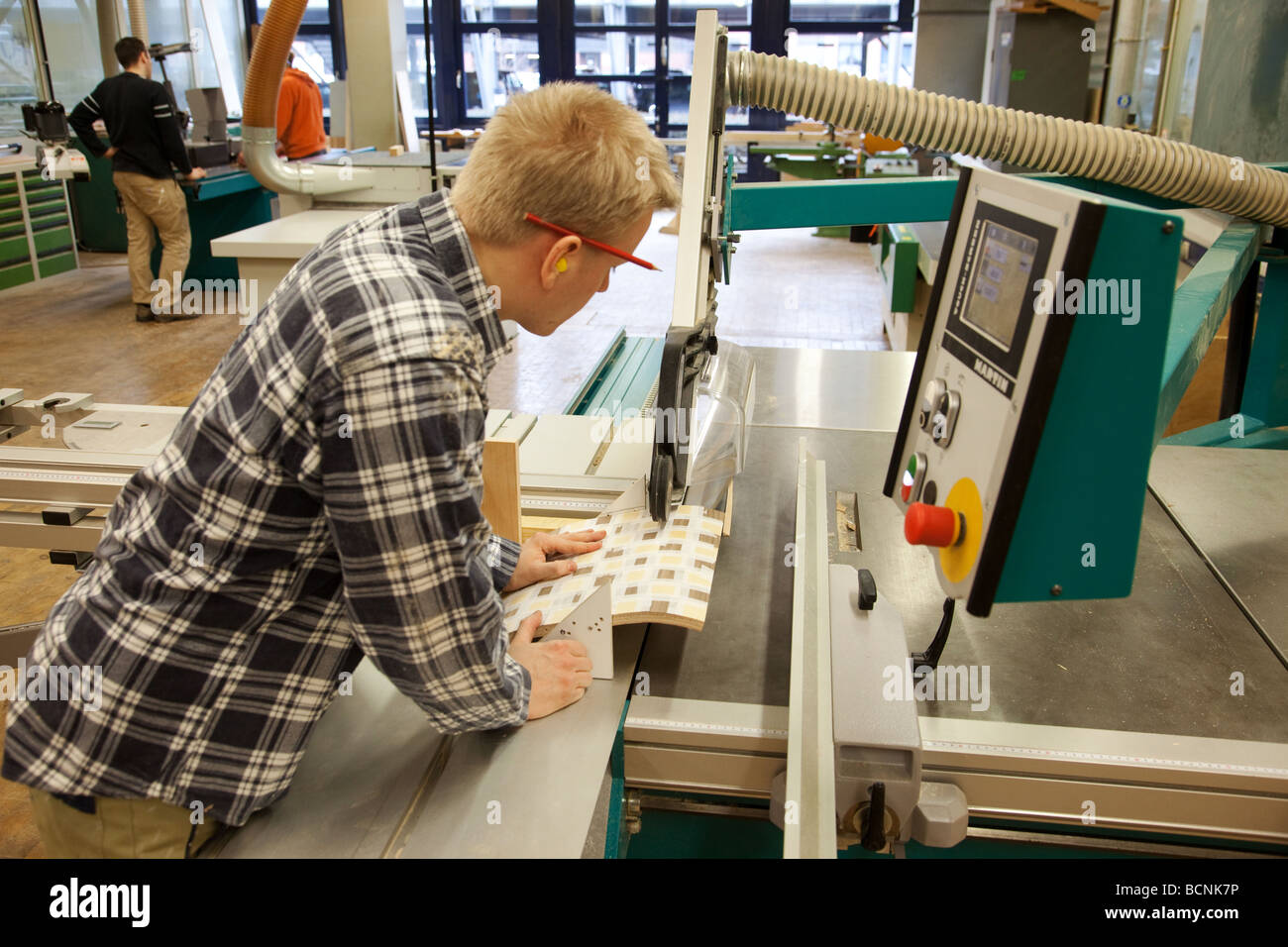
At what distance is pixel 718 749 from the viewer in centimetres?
116

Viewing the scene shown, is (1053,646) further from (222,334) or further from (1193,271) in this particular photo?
(222,334)

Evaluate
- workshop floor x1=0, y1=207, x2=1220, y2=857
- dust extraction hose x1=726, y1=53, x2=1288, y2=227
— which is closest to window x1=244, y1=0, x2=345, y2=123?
workshop floor x1=0, y1=207, x2=1220, y2=857

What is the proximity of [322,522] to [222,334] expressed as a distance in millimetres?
5486

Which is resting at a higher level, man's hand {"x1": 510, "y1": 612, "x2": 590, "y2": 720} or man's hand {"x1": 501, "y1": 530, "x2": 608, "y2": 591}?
man's hand {"x1": 501, "y1": 530, "x2": 608, "y2": 591}

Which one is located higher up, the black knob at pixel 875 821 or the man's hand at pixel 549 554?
the man's hand at pixel 549 554

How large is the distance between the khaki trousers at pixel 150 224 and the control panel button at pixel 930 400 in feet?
19.8

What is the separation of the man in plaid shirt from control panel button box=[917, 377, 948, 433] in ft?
1.25

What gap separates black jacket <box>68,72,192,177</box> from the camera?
5605mm

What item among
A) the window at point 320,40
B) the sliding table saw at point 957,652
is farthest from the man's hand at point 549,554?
the window at point 320,40

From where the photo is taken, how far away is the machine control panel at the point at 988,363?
85 centimetres
